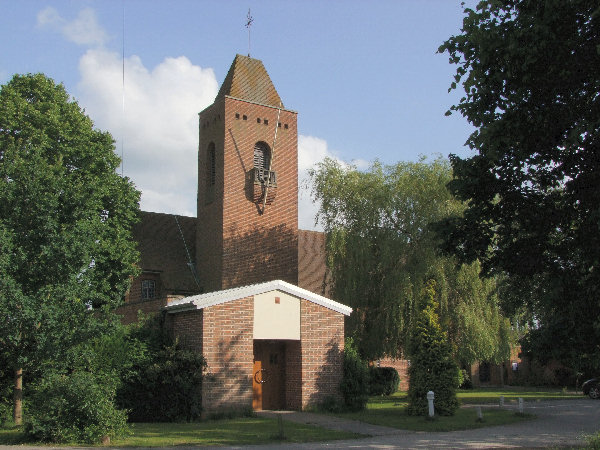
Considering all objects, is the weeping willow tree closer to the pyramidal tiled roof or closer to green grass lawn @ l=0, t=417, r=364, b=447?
the pyramidal tiled roof

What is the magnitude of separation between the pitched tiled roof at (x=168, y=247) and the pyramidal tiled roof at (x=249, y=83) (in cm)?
826

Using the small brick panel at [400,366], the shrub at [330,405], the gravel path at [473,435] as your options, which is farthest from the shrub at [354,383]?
the small brick panel at [400,366]

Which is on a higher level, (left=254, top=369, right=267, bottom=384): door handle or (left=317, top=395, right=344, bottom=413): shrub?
(left=254, top=369, right=267, bottom=384): door handle

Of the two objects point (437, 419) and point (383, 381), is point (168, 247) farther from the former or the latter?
point (437, 419)

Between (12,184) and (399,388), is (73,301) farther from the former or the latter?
(399,388)

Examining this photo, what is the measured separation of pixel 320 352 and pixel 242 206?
1425 centimetres

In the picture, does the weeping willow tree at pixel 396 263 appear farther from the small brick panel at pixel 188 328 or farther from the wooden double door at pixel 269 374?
the small brick panel at pixel 188 328

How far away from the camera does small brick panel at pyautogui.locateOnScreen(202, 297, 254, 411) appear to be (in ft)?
61.2

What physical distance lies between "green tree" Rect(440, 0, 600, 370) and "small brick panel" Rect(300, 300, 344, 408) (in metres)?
8.51

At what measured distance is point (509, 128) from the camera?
11539 mm

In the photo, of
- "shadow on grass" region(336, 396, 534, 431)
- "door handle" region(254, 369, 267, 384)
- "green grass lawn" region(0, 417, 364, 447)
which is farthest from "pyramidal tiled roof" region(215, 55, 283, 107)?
"green grass lawn" region(0, 417, 364, 447)

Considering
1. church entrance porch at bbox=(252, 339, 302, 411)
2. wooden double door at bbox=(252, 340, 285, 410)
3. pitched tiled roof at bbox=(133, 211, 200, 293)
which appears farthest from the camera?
pitched tiled roof at bbox=(133, 211, 200, 293)

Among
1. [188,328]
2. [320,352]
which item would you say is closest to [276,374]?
[320,352]

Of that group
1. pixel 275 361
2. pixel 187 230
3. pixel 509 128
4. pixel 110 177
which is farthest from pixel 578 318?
pixel 187 230
